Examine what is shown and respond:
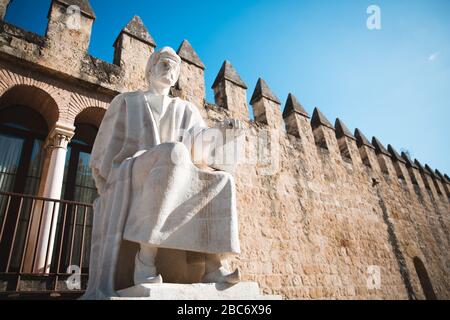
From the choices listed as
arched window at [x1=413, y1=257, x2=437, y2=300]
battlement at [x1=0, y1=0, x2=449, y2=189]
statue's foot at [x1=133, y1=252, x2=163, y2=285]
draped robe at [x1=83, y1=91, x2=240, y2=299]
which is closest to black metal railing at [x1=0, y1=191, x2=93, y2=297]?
draped robe at [x1=83, y1=91, x2=240, y2=299]

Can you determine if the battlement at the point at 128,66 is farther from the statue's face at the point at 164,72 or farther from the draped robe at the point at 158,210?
the draped robe at the point at 158,210

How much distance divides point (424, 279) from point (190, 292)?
9.37m

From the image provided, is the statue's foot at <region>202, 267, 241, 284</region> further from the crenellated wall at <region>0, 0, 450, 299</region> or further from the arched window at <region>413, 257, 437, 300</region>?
the arched window at <region>413, 257, 437, 300</region>

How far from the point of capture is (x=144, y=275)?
5.46ft

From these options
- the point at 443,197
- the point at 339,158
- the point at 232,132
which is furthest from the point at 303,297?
the point at 443,197

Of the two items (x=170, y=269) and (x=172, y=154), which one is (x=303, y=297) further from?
(x=172, y=154)

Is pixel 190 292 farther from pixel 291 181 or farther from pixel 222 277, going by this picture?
pixel 291 181

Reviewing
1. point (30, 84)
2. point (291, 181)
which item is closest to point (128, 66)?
point (30, 84)

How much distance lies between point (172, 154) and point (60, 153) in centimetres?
289

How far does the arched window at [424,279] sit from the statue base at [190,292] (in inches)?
339

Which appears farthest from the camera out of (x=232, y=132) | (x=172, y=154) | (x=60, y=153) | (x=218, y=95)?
(x=218, y=95)

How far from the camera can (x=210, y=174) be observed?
1.94m

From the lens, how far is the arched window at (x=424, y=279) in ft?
26.6

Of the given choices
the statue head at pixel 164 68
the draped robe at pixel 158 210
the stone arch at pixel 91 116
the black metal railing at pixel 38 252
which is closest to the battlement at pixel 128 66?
the stone arch at pixel 91 116
